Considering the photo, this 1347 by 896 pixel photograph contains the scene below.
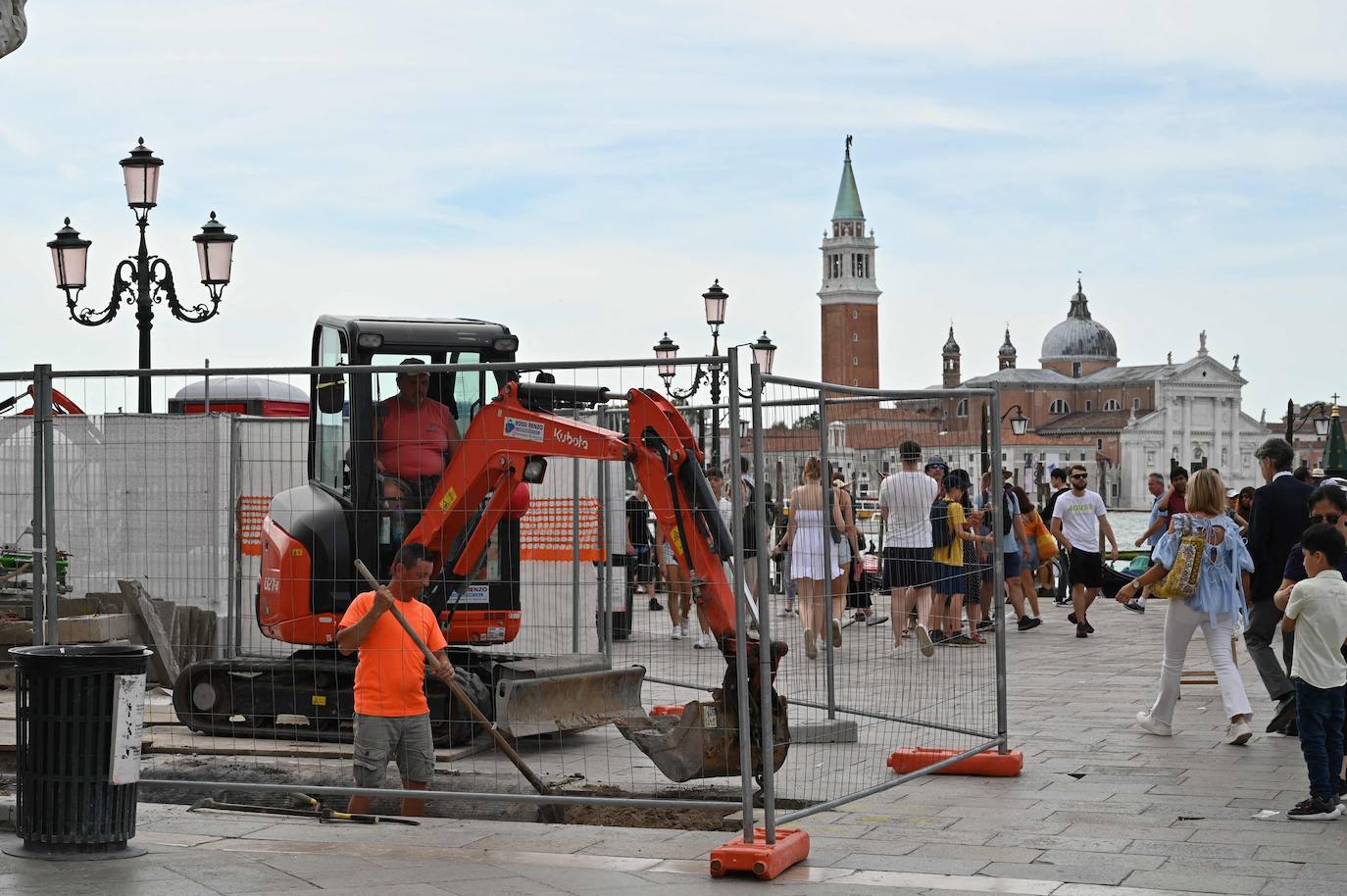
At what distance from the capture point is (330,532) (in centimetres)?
1059

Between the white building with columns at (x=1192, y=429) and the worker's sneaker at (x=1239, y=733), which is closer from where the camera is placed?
the worker's sneaker at (x=1239, y=733)

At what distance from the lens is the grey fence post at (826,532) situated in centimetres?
912

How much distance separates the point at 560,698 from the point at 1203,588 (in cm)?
384

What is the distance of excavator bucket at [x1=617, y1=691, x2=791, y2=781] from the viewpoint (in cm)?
820

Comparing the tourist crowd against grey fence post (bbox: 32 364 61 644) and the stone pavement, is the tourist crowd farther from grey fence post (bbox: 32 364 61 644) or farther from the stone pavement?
grey fence post (bbox: 32 364 61 644)

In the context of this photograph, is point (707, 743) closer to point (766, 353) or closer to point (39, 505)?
point (39, 505)

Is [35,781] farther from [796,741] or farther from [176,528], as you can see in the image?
[796,741]

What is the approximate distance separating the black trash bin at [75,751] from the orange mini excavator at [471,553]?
2396mm

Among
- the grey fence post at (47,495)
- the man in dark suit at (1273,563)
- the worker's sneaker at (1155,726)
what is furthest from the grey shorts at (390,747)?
the man in dark suit at (1273,563)

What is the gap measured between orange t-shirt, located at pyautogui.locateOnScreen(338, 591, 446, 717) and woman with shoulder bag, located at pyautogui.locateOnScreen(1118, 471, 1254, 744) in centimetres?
465

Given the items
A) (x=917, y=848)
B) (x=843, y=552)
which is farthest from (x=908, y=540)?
(x=917, y=848)

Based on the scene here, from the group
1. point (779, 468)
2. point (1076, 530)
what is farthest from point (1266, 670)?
point (1076, 530)

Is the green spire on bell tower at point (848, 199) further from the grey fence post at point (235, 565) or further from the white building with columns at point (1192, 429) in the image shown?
the grey fence post at point (235, 565)

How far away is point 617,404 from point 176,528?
298 cm
